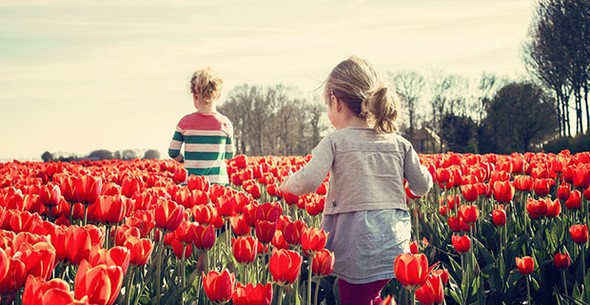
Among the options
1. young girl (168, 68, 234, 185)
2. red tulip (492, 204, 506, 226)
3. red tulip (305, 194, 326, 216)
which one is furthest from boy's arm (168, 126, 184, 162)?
red tulip (492, 204, 506, 226)

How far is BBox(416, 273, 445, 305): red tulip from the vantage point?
248 cm

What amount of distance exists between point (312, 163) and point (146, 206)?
104 cm

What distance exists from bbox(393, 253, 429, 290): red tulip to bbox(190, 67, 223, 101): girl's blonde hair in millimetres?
4242

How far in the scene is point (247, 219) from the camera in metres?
3.27

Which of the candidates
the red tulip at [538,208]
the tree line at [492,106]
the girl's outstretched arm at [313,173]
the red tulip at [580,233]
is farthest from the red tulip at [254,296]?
the tree line at [492,106]

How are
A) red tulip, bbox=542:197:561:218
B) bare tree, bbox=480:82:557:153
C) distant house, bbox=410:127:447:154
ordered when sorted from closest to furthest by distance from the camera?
red tulip, bbox=542:197:561:218 → bare tree, bbox=480:82:557:153 → distant house, bbox=410:127:447:154

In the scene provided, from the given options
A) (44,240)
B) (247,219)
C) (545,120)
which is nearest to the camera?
(44,240)

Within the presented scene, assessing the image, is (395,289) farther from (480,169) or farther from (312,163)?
(480,169)

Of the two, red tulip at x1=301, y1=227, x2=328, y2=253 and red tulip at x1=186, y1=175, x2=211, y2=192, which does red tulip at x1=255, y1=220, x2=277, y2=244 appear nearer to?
red tulip at x1=301, y1=227, x2=328, y2=253

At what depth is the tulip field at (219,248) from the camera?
1952 mm

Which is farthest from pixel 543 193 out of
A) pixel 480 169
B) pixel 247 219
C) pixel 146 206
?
pixel 146 206

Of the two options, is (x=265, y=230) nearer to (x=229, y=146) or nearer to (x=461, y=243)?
(x=461, y=243)

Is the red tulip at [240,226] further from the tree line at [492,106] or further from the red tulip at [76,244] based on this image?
the tree line at [492,106]

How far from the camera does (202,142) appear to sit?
6.45 meters
